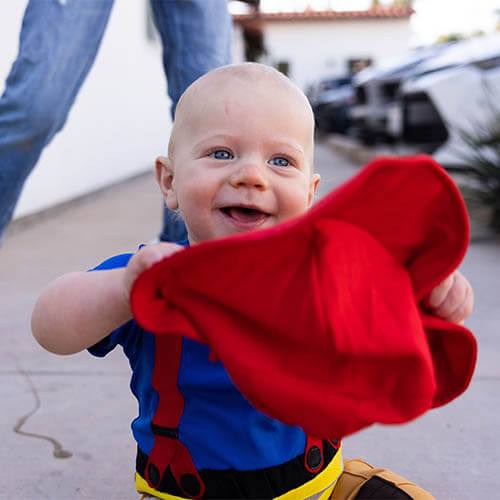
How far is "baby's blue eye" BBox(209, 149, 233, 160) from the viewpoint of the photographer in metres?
1.15

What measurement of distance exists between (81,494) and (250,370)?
0.83 meters

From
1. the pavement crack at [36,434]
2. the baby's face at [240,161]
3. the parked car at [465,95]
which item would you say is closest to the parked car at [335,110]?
the parked car at [465,95]

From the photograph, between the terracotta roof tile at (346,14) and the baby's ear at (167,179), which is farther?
the terracotta roof tile at (346,14)

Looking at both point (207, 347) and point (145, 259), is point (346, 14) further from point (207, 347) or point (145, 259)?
point (145, 259)

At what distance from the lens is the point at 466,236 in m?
0.92

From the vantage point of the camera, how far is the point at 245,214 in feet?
3.73

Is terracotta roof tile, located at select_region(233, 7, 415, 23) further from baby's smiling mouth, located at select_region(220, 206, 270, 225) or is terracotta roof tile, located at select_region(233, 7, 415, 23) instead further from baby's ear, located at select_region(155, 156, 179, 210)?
baby's smiling mouth, located at select_region(220, 206, 270, 225)

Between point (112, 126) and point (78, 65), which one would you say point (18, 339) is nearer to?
point (78, 65)

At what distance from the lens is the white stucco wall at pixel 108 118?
4.85m

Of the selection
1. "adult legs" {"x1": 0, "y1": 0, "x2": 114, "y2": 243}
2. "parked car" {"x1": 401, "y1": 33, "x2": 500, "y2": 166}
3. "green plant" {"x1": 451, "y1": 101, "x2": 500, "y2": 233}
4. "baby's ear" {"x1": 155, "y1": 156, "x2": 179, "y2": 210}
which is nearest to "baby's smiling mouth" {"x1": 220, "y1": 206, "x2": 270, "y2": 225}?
"baby's ear" {"x1": 155, "y1": 156, "x2": 179, "y2": 210}

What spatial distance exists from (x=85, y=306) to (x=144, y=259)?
0.47 ft

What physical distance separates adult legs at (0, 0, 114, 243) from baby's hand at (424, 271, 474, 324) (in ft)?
4.91

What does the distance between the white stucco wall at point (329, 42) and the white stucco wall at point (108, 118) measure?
20961mm

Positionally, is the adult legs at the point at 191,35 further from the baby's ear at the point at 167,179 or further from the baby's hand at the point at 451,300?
the baby's hand at the point at 451,300
